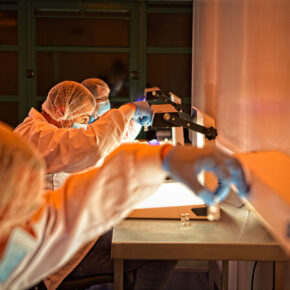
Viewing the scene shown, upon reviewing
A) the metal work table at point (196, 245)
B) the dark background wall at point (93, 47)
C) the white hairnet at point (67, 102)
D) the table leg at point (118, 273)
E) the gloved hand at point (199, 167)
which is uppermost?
the dark background wall at point (93, 47)

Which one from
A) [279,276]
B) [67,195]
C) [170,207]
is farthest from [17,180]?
[170,207]

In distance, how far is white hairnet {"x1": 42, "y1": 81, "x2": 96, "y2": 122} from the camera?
2.26 meters

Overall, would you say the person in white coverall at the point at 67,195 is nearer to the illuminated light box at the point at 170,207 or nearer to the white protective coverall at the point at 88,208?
the white protective coverall at the point at 88,208

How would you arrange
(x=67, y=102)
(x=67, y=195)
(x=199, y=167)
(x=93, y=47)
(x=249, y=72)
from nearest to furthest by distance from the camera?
(x=199, y=167) < (x=67, y=195) < (x=249, y=72) < (x=67, y=102) < (x=93, y=47)

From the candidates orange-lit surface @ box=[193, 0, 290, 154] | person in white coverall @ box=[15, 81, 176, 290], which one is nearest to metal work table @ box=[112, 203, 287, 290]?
person in white coverall @ box=[15, 81, 176, 290]

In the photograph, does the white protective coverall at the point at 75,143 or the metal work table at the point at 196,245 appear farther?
the white protective coverall at the point at 75,143

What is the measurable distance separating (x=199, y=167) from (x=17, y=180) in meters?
0.32

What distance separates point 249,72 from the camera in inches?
78.6

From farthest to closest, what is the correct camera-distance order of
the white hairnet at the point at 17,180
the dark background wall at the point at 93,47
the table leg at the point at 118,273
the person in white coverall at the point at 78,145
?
the dark background wall at the point at 93,47 → the person in white coverall at the point at 78,145 → the table leg at the point at 118,273 → the white hairnet at the point at 17,180

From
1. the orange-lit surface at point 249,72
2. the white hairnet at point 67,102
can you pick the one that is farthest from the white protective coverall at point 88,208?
the white hairnet at point 67,102

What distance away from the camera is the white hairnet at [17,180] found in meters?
0.82

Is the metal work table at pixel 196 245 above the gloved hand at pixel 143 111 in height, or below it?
below

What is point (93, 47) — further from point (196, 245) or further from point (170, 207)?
point (196, 245)

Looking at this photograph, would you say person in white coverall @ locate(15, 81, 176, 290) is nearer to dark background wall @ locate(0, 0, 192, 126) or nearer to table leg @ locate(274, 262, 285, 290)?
table leg @ locate(274, 262, 285, 290)
